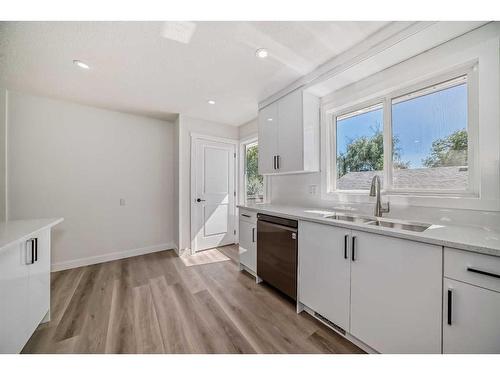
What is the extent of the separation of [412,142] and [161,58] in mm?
2427

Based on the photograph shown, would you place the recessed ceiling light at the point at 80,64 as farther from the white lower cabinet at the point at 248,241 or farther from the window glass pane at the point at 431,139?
the window glass pane at the point at 431,139

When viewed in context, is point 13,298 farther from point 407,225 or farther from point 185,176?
point 407,225

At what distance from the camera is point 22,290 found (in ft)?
4.17

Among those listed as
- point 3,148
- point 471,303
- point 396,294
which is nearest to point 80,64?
point 3,148

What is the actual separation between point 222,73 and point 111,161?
7.49ft

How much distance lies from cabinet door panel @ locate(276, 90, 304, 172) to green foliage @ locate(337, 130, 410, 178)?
0.51m

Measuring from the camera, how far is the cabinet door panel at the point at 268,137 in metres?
2.53

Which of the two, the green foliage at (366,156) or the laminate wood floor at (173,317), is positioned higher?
the green foliage at (366,156)

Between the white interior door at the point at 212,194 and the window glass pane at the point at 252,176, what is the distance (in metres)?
0.29

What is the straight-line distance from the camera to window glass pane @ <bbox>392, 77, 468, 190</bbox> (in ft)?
4.81

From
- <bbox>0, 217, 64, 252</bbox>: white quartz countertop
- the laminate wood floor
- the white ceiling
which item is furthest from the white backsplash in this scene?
<bbox>0, 217, 64, 252</bbox>: white quartz countertop

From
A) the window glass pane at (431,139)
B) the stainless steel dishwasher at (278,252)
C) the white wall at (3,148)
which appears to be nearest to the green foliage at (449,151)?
the window glass pane at (431,139)

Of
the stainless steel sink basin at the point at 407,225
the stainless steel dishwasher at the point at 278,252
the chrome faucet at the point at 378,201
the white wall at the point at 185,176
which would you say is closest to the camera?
the stainless steel sink basin at the point at 407,225
